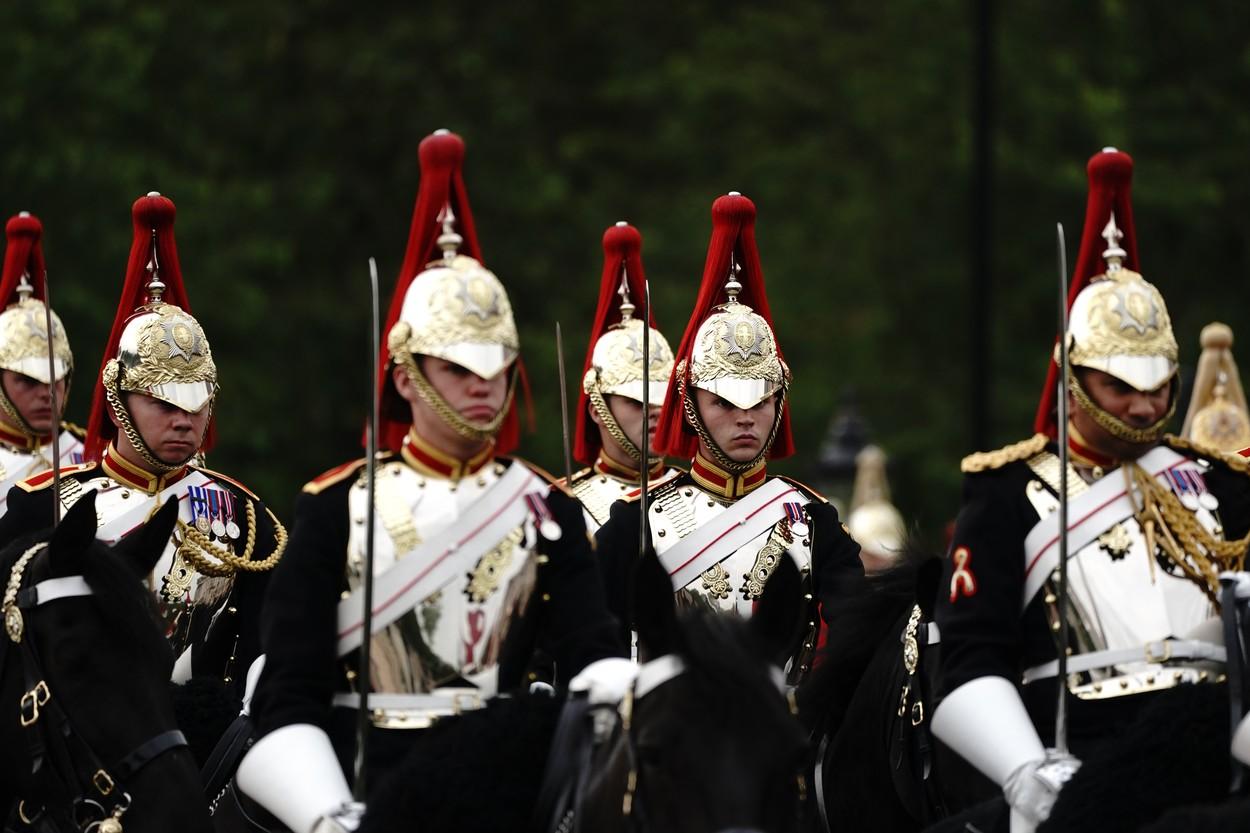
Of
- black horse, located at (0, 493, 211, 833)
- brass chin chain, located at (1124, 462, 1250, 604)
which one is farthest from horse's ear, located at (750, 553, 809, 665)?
black horse, located at (0, 493, 211, 833)

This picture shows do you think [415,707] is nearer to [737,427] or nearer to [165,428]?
[737,427]

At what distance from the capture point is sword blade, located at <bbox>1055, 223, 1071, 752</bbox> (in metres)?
6.63

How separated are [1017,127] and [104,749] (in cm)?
2187

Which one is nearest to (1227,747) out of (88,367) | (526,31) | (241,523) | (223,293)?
(241,523)

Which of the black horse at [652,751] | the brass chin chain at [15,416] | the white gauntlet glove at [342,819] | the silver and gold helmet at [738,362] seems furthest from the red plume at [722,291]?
the brass chin chain at [15,416]

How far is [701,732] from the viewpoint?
5.29 metres

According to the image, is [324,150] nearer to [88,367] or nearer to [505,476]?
[88,367]

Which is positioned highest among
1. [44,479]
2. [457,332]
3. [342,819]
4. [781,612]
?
[457,332]

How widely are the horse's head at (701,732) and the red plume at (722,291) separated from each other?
3249 millimetres

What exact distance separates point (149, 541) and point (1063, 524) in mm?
2391

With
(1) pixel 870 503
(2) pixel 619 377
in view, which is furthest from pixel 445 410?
(1) pixel 870 503

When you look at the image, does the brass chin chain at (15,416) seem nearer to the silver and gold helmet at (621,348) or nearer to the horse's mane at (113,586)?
the silver and gold helmet at (621,348)

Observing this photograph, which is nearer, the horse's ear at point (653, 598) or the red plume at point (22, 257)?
the horse's ear at point (653, 598)

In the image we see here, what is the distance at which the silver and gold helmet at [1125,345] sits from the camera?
6820 mm
